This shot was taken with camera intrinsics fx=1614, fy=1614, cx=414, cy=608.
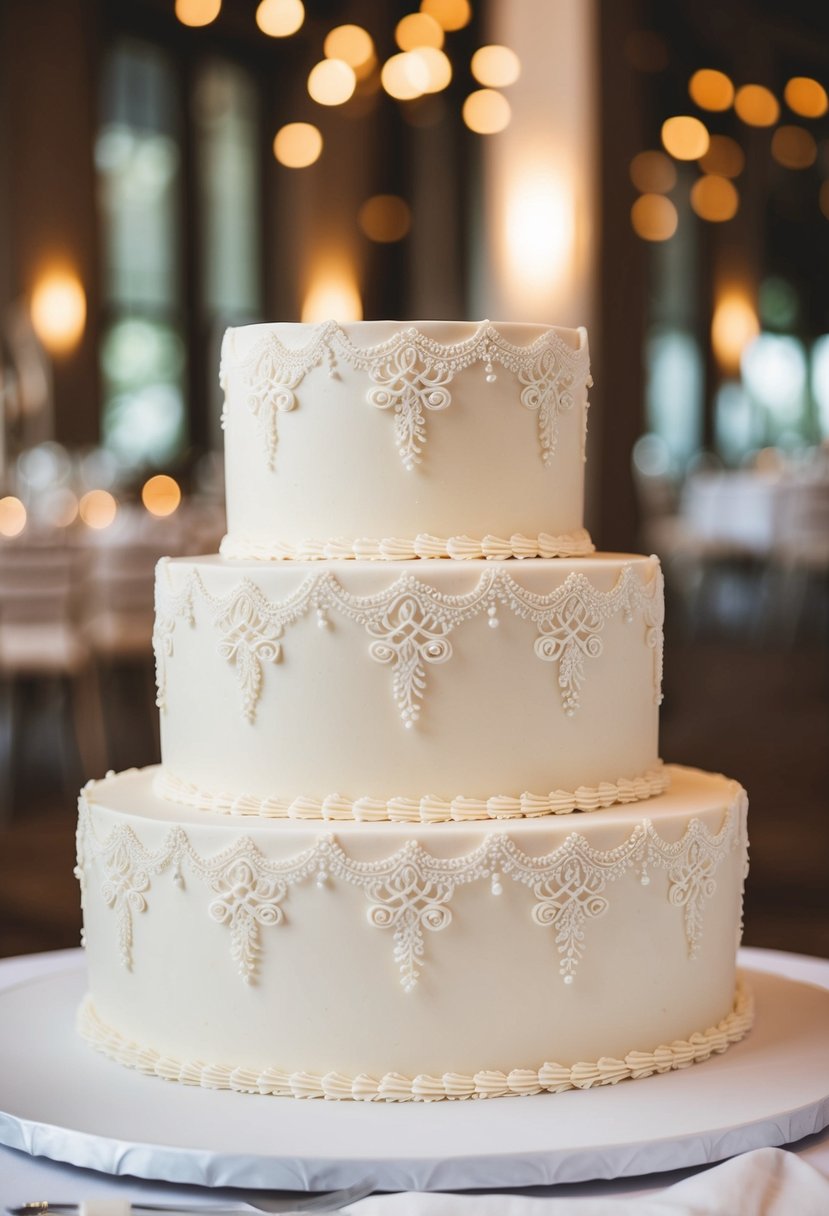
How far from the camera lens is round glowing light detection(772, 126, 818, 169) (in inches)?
749

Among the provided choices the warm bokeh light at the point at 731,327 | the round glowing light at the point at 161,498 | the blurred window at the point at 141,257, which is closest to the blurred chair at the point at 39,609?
the round glowing light at the point at 161,498

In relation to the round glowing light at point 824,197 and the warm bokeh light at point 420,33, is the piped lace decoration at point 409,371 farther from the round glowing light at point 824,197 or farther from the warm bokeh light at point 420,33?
the round glowing light at point 824,197

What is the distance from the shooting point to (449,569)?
219 cm

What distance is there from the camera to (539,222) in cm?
862

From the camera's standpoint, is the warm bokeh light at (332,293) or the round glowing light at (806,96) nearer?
the round glowing light at (806,96)

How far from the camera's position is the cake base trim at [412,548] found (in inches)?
90.1

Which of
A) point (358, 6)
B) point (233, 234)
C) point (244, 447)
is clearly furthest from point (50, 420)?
point (244, 447)

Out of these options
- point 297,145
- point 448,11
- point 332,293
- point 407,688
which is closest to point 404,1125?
point 407,688

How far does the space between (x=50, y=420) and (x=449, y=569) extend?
12.0 meters

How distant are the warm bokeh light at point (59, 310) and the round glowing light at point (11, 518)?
588 cm

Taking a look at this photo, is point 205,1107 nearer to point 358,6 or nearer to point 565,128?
point 565,128

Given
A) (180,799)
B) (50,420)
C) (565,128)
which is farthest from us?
(50,420)

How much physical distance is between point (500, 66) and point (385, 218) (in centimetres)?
959

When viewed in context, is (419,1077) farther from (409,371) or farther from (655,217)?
(655,217)
